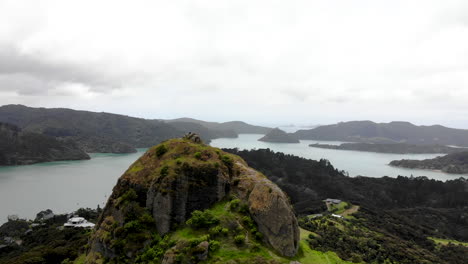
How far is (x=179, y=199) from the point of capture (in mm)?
17969

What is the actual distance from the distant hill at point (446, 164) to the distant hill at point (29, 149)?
20570 centimetres

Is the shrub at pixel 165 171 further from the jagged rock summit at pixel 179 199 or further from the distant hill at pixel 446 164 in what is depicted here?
the distant hill at pixel 446 164

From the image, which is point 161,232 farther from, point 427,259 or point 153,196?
point 427,259

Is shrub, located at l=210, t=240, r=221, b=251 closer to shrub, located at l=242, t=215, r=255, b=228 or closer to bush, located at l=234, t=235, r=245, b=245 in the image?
bush, located at l=234, t=235, r=245, b=245

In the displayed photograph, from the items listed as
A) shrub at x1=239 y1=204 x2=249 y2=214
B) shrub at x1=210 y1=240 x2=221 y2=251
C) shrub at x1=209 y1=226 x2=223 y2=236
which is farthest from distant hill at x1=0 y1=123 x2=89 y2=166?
shrub at x1=210 y1=240 x2=221 y2=251

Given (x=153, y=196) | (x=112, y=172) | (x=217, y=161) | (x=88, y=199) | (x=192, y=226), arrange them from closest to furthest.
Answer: (x=192, y=226), (x=153, y=196), (x=217, y=161), (x=88, y=199), (x=112, y=172)

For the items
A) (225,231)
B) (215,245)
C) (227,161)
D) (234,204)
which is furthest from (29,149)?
(215,245)

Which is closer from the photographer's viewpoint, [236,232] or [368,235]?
[236,232]

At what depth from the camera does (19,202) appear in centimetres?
7938

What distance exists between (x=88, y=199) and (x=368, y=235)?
257ft

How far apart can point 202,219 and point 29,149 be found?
19409 cm

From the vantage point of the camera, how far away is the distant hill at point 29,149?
15862 cm

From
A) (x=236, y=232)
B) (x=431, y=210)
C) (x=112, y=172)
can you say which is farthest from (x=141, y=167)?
(x=112, y=172)

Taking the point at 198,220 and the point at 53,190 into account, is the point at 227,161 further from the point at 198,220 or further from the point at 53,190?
the point at 53,190
